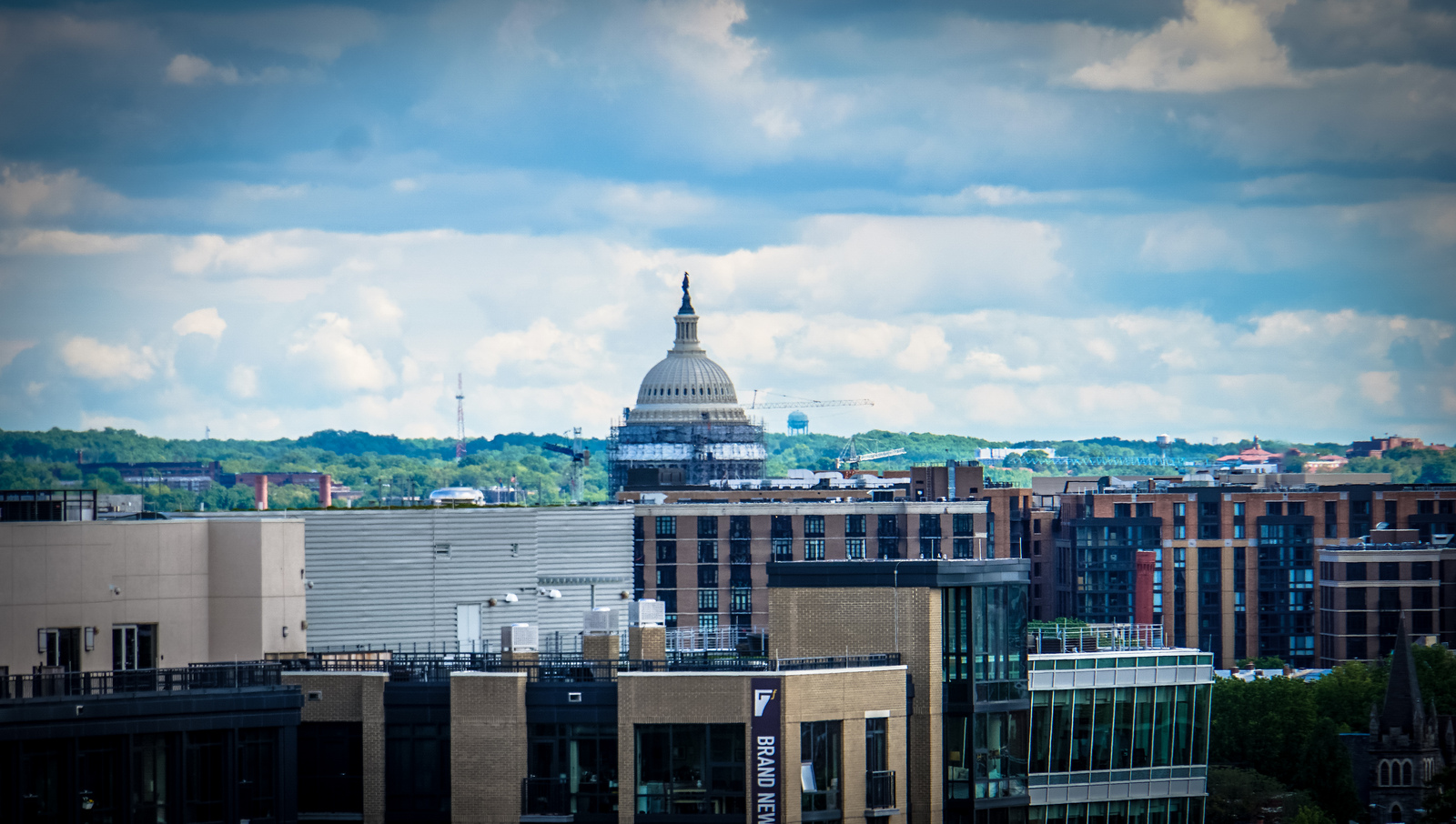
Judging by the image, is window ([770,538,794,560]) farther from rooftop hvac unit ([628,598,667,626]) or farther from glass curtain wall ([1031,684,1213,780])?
rooftop hvac unit ([628,598,667,626])

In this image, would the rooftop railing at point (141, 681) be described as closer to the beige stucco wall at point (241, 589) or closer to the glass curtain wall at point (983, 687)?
the beige stucco wall at point (241, 589)

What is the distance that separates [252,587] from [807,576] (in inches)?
565

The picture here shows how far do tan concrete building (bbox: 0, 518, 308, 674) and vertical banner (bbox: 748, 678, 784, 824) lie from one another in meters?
14.0

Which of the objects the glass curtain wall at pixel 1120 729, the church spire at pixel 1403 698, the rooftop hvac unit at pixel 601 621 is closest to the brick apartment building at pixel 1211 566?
the church spire at pixel 1403 698

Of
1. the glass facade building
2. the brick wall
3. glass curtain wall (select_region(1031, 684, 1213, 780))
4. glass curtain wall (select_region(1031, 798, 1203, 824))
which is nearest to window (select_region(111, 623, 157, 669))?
the brick wall

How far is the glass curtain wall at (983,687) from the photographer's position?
5509 centimetres

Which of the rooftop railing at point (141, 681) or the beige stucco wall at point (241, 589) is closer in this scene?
the rooftop railing at point (141, 681)

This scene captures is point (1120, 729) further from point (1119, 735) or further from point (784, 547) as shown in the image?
point (784, 547)

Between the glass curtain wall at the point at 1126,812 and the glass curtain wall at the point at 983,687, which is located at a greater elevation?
the glass curtain wall at the point at 983,687

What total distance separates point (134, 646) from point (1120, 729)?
1042 inches

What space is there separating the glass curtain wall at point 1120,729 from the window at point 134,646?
74.6 ft

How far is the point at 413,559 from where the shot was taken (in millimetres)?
88812

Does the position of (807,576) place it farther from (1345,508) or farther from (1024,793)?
(1345,508)

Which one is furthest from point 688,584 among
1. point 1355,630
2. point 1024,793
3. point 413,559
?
point 1024,793
